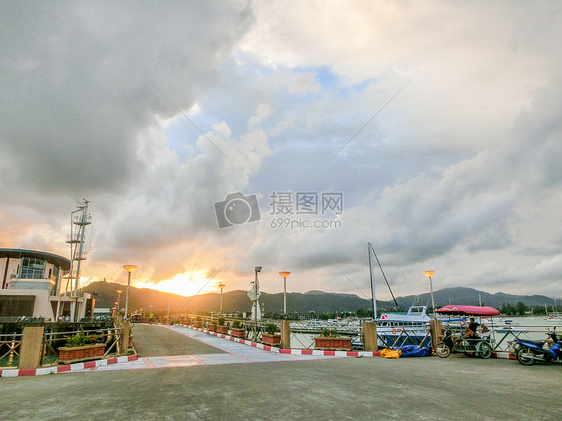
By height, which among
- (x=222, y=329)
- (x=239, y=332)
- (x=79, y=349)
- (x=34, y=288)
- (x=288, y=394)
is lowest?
(x=222, y=329)

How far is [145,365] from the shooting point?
480 inches

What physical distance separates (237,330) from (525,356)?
1610 cm

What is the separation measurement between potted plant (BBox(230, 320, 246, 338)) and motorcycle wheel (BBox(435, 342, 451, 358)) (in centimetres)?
1233

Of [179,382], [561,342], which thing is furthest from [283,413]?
[561,342]

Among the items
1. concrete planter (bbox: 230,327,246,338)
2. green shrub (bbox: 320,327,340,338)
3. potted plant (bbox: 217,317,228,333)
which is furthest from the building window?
green shrub (bbox: 320,327,340,338)

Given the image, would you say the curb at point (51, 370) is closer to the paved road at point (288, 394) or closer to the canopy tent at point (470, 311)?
the paved road at point (288, 394)

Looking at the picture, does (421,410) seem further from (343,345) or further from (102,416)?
(343,345)

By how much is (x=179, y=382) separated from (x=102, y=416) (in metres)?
3.03

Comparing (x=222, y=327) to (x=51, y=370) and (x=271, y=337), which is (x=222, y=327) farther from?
(x=51, y=370)

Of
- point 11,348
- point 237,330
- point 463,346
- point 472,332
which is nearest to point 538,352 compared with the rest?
point 472,332

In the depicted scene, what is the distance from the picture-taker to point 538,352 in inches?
461

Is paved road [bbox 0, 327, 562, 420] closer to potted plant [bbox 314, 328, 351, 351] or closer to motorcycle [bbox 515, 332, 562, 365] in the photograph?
motorcycle [bbox 515, 332, 562, 365]

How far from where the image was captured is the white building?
145 feet

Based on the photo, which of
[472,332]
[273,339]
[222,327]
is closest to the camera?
[472,332]
